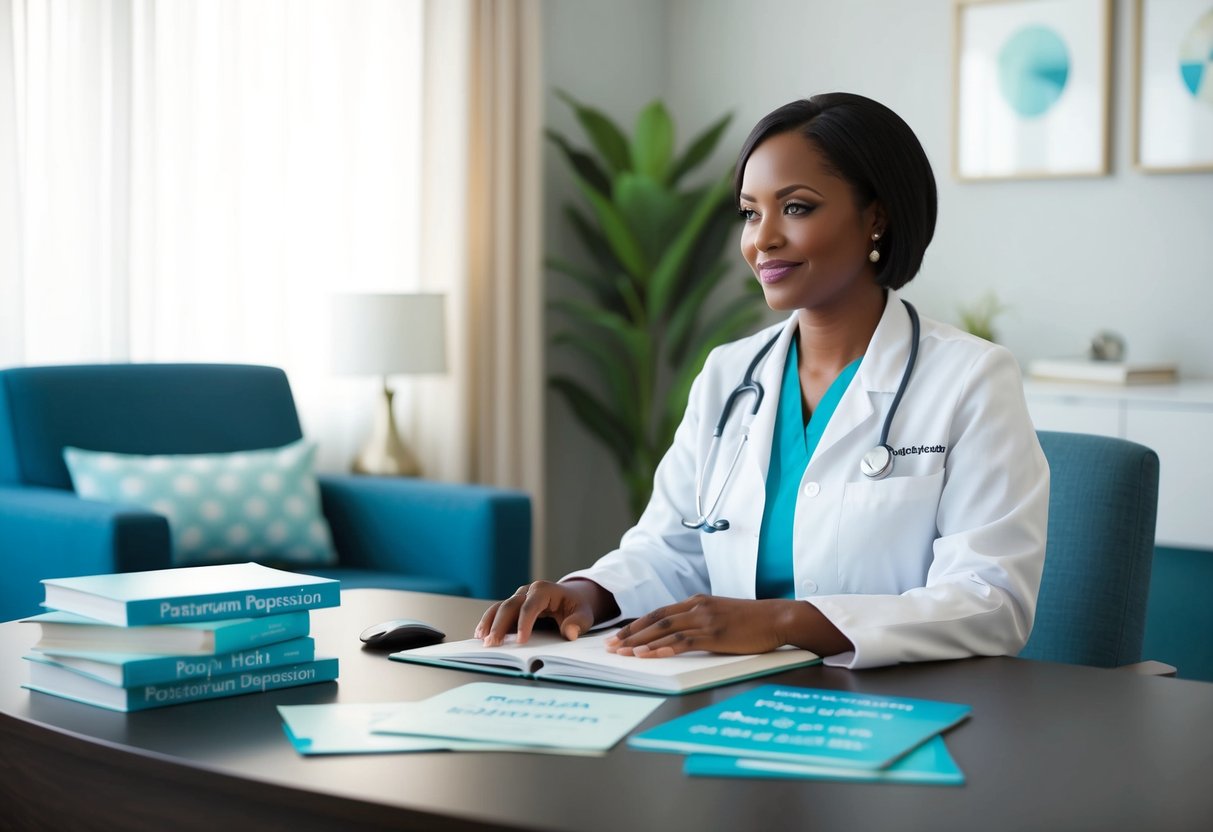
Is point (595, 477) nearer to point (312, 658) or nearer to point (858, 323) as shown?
point (858, 323)

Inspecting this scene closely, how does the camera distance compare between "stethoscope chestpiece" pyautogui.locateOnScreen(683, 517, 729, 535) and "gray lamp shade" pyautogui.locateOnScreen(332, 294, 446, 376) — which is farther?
"gray lamp shade" pyautogui.locateOnScreen(332, 294, 446, 376)

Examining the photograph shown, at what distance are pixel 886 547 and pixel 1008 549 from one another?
168 mm

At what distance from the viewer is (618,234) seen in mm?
4375

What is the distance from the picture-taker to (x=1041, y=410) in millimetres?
3672

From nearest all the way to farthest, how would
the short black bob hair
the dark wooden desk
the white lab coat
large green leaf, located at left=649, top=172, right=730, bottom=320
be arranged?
the dark wooden desk < the white lab coat < the short black bob hair < large green leaf, located at left=649, top=172, right=730, bottom=320

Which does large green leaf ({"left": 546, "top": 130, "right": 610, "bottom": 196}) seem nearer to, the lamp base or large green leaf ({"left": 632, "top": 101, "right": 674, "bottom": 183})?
large green leaf ({"left": 632, "top": 101, "right": 674, "bottom": 183})

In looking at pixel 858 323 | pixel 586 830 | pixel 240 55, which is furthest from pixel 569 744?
pixel 240 55

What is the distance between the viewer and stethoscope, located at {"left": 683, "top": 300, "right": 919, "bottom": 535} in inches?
62.6

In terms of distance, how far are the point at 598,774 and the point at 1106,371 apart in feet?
9.99

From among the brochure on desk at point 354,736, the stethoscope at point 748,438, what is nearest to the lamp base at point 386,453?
the stethoscope at point 748,438

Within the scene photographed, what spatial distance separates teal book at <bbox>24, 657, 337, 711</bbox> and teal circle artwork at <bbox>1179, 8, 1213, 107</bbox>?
3.36 m

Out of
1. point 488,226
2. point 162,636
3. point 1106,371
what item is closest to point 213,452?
point 488,226

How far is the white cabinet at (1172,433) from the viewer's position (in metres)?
3.36

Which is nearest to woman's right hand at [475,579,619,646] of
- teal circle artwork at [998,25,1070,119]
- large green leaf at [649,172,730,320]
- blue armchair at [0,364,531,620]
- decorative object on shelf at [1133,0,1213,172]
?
blue armchair at [0,364,531,620]
